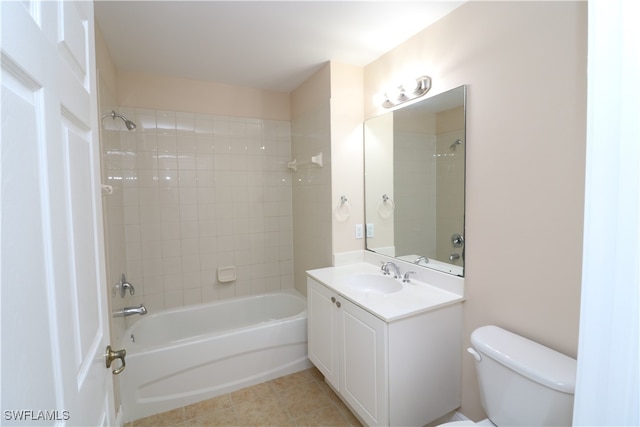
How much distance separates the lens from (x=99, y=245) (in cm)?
87

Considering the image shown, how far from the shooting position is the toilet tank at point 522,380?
3.47 ft

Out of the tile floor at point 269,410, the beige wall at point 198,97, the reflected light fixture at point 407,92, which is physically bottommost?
the tile floor at point 269,410

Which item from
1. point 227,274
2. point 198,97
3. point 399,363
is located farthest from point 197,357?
point 198,97

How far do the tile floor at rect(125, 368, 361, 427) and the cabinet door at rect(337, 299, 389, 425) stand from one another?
286 mm

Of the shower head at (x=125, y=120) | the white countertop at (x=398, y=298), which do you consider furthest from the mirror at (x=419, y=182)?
the shower head at (x=125, y=120)

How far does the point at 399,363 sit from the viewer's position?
1.48 m

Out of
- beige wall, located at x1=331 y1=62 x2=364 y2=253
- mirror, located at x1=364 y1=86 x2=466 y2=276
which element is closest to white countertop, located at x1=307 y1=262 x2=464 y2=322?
mirror, located at x1=364 y1=86 x2=466 y2=276

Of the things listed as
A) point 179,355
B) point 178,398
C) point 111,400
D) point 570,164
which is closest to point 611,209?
point 570,164

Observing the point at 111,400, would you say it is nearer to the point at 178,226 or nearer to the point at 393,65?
the point at 178,226

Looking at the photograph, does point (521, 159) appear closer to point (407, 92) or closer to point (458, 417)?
point (407, 92)

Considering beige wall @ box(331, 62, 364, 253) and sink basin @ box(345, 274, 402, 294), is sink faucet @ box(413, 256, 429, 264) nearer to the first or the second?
sink basin @ box(345, 274, 402, 294)

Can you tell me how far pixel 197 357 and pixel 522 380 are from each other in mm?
1994

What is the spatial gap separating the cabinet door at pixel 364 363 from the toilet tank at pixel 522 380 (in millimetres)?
457

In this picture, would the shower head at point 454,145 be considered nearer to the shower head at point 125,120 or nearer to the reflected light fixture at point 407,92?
the reflected light fixture at point 407,92
